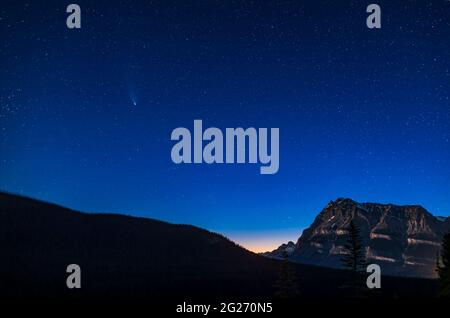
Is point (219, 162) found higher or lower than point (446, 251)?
higher

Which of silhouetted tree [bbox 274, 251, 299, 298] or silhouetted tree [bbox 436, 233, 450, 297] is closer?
silhouetted tree [bbox 436, 233, 450, 297]

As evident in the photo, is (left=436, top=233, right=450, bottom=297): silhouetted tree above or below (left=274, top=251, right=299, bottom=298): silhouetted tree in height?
above

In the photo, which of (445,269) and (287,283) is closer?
(445,269)

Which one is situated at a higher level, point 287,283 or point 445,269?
point 445,269

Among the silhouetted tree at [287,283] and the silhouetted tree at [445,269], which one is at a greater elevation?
the silhouetted tree at [445,269]

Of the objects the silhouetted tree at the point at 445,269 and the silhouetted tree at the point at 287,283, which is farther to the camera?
the silhouetted tree at the point at 287,283
